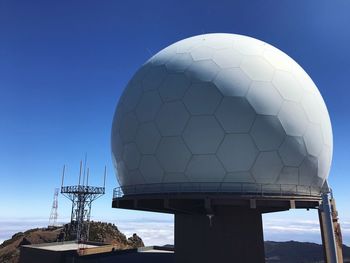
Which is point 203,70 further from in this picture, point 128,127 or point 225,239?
point 225,239

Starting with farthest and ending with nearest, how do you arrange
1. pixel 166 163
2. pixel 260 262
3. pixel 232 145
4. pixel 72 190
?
1. pixel 72 190
2. pixel 260 262
3. pixel 166 163
4. pixel 232 145

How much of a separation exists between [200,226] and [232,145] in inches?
171

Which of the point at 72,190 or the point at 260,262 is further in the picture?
the point at 72,190

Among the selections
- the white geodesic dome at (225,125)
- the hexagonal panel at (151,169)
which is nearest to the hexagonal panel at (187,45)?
the white geodesic dome at (225,125)

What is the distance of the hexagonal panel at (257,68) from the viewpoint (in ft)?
41.4

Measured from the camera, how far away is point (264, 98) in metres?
12.1

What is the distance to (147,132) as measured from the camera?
1290 centimetres

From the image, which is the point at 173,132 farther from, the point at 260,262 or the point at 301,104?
the point at 260,262

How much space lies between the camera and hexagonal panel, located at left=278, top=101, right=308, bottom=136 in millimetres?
12111

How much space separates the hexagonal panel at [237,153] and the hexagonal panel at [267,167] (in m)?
0.28

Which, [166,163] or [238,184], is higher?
[166,163]

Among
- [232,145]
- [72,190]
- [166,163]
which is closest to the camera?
[232,145]

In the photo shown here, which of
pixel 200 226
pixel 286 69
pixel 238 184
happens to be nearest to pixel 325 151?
pixel 286 69

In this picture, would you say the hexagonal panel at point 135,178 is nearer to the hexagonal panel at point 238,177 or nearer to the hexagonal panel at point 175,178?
the hexagonal panel at point 175,178
